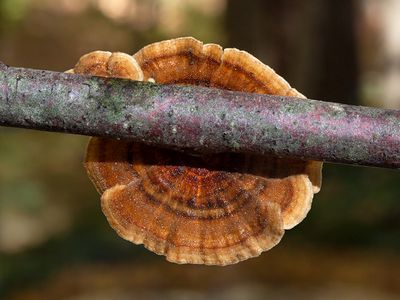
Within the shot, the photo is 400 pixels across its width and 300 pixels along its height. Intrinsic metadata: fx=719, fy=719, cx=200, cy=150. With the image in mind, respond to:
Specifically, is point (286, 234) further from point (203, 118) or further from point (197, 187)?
point (203, 118)

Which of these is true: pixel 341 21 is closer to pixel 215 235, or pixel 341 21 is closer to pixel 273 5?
pixel 273 5

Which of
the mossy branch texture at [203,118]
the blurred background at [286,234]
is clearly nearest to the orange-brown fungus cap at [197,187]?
the mossy branch texture at [203,118]

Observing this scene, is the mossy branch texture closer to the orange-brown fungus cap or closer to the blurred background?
the orange-brown fungus cap

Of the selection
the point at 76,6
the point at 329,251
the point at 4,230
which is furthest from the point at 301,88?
the point at 76,6

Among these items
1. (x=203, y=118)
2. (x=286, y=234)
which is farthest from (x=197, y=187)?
(x=286, y=234)

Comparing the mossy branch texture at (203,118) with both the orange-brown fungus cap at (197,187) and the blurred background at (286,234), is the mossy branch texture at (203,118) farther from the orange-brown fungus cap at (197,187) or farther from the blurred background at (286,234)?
the blurred background at (286,234)

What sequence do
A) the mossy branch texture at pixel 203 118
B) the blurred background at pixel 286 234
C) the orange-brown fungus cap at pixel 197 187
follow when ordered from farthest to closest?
1. the blurred background at pixel 286 234
2. the orange-brown fungus cap at pixel 197 187
3. the mossy branch texture at pixel 203 118
